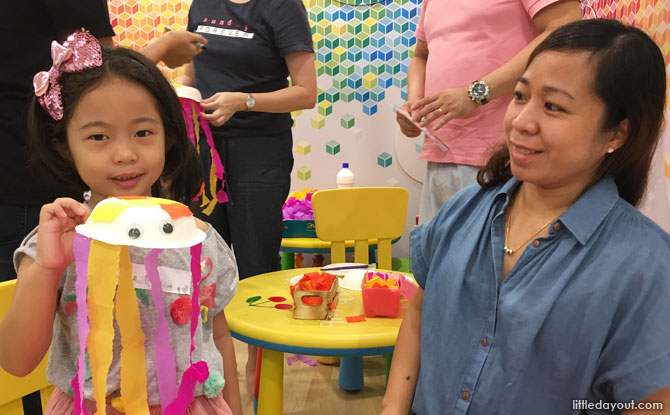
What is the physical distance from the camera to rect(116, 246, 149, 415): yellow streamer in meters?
0.71

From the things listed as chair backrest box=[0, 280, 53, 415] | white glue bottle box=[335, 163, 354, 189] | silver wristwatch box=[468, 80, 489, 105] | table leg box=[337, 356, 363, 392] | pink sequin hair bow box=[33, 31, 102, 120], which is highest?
pink sequin hair bow box=[33, 31, 102, 120]

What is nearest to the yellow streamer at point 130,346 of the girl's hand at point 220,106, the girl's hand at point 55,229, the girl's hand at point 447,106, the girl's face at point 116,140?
the girl's hand at point 55,229

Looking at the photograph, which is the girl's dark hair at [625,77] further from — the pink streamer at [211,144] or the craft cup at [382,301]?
the pink streamer at [211,144]

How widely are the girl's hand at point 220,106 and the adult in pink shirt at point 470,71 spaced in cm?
52

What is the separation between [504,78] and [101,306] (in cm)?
117

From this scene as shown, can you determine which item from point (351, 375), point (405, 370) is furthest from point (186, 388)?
point (351, 375)

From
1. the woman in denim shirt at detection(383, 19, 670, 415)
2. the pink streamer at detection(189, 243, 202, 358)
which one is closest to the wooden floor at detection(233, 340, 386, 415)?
the woman in denim shirt at detection(383, 19, 670, 415)

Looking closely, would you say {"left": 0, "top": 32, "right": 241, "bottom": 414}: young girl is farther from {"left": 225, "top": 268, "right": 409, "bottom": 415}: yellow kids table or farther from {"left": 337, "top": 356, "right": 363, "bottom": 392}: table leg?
{"left": 337, "top": 356, "right": 363, "bottom": 392}: table leg

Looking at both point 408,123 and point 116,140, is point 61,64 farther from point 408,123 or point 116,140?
point 408,123

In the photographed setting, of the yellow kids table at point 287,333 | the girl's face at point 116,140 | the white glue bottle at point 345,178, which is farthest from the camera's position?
the white glue bottle at point 345,178

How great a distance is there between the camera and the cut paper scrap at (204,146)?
1.36m

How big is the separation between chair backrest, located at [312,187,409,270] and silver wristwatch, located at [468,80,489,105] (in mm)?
705

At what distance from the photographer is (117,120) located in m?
0.86

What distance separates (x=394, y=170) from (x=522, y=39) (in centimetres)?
204
